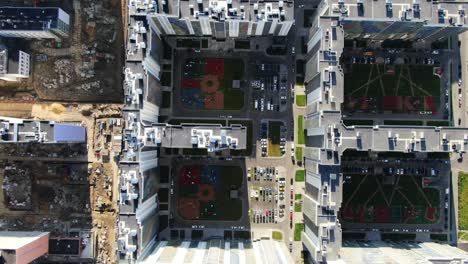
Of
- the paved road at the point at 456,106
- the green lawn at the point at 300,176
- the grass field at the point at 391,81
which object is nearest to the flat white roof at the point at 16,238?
the green lawn at the point at 300,176

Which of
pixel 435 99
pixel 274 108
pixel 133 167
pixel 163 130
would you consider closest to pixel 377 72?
pixel 435 99

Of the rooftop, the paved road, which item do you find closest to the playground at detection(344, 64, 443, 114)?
the paved road

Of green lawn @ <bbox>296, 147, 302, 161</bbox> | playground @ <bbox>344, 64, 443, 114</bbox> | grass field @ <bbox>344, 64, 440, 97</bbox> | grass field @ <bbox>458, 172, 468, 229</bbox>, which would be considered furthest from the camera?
grass field @ <bbox>458, 172, 468, 229</bbox>

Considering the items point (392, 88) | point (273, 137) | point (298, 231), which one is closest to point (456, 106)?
point (392, 88)

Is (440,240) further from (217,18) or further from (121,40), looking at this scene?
(121,40)

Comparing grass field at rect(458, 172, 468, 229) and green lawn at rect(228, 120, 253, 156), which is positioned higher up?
green lawn at rect(228, 120, 253, 156)

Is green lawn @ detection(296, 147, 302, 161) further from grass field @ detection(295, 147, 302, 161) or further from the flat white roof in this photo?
the flat white roof
